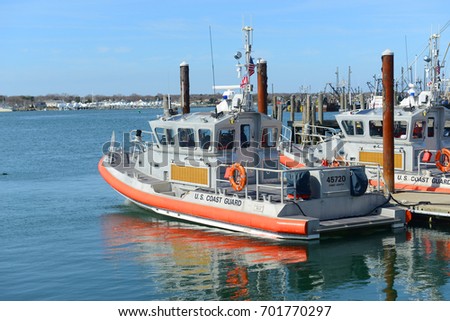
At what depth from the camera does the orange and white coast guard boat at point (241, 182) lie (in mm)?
17188

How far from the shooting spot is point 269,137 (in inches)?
803

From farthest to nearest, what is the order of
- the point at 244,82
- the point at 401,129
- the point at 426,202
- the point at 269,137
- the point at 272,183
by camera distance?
the point at 401,129 < the point at 269,137 < the point at 244,82 < the point at 272,183 < the point at 426,202

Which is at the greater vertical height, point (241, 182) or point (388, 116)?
point (388, 116)

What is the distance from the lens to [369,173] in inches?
887

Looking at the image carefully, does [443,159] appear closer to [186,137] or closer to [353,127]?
→ [353,127]

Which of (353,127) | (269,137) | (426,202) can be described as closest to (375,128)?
(353,127)

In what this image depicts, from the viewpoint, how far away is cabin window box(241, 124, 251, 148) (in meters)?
20.1

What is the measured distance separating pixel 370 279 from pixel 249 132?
673 centimetres

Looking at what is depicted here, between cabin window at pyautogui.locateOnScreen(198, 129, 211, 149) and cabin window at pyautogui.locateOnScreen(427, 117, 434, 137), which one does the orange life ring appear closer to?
cabin window at pyautogui.locateOnScreen(198, 129, 211, 149)

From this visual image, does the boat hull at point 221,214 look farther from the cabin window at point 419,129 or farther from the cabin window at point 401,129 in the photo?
the cabin window at point 419,129

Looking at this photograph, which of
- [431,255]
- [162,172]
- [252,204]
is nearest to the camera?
[431,255]
